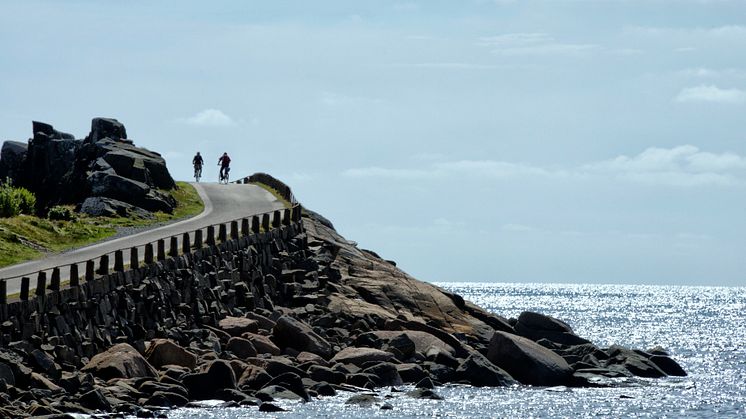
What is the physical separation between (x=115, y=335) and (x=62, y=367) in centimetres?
426

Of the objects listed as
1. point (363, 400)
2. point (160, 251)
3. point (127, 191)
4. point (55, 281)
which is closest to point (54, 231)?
point (160, 251)

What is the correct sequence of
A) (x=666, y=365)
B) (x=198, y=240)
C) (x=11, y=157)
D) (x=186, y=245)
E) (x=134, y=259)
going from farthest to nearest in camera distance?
(x=11, y=157) < (x=666, y=365) < (x=198, y=240) < (x=186, y=245) < (x=134, y=259)

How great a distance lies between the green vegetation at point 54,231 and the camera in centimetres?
5200

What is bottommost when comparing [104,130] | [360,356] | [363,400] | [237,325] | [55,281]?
[363,400]

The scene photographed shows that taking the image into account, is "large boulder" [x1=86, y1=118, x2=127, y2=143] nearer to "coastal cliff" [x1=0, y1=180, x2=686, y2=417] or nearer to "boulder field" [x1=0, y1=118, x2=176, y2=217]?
"boulder field" [x1=0, y1=118, x2=176, y2=217]

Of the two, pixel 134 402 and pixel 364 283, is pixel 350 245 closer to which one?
pixel 364 283

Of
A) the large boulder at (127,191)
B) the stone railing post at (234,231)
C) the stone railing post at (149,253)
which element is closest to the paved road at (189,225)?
the stone railing post at (149,253)

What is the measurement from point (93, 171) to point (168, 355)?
98.5 feet

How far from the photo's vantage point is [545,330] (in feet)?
211

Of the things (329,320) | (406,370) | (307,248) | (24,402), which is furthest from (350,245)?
(24,402)

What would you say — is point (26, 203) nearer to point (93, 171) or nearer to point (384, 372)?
point (93, 171)

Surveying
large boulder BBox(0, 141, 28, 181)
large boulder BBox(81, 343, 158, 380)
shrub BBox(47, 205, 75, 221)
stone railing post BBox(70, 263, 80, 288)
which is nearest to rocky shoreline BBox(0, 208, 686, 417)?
large boulder BBox(81, 343, 158, 380)

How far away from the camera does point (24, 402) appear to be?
117 feet

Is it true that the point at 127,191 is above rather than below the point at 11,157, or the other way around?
below
